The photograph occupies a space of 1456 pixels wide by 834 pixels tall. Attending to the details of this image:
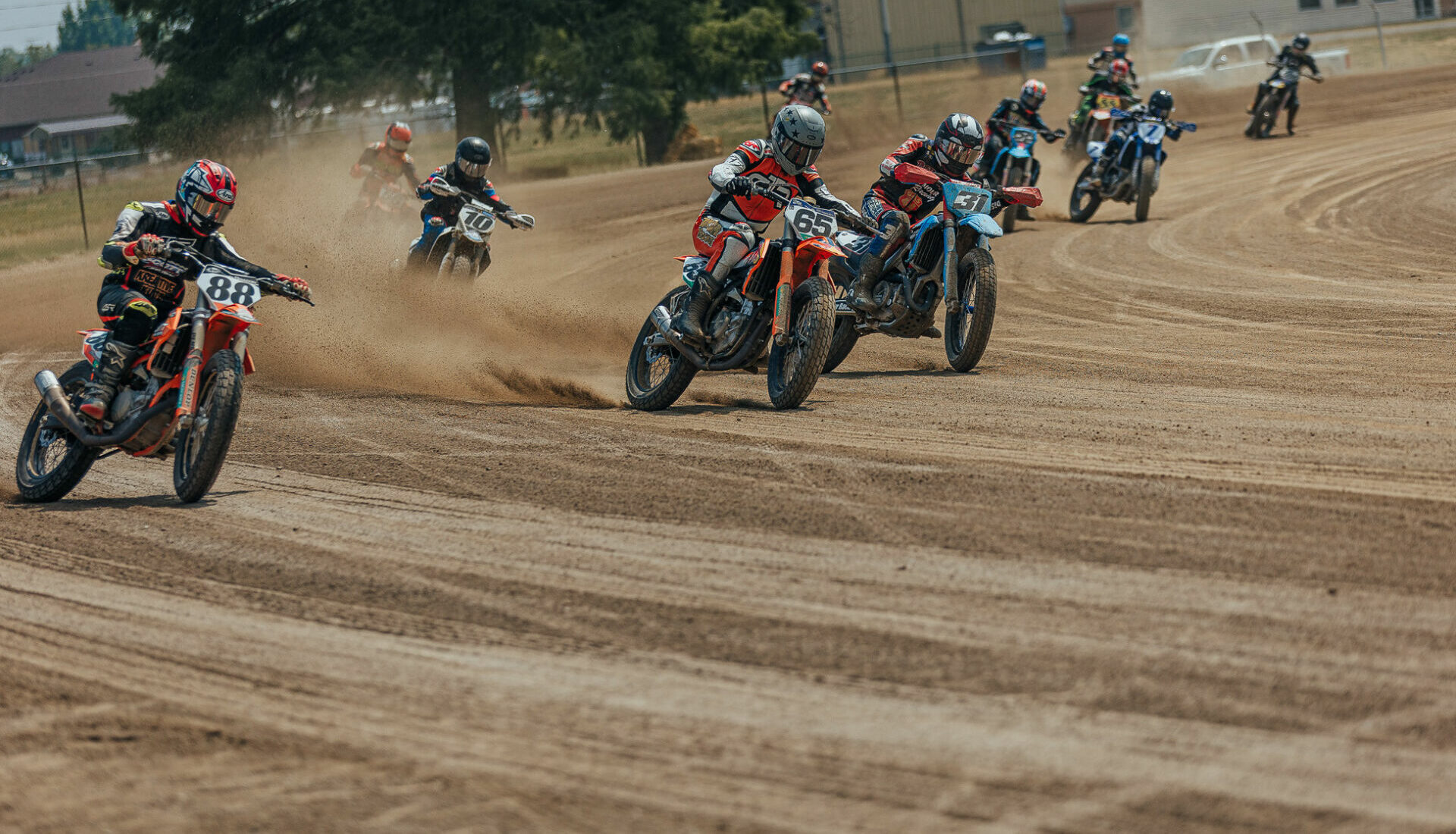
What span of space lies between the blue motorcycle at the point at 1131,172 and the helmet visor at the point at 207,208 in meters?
13.9

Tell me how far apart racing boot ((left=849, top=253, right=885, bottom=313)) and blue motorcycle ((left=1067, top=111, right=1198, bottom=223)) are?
9491 mm

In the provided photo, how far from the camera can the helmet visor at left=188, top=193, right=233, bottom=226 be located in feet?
25.9

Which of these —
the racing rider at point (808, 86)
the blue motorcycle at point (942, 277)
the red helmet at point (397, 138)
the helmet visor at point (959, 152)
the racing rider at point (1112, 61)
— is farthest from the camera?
the racing rider at point (808, 86)

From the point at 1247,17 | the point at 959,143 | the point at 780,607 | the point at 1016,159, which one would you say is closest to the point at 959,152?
the point at 959,143

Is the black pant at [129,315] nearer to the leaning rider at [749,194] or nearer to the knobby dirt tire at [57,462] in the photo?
the knobby dirt tire at [57,462]

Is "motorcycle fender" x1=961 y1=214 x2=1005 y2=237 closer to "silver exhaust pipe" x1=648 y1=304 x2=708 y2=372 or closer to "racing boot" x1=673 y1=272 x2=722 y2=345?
"racing boot" x1=673 y1=272 x2=722 y2=345

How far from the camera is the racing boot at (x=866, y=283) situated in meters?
10.7

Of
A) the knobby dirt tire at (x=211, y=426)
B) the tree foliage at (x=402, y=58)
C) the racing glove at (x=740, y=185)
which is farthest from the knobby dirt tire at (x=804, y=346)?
the tree foliage at (x=402, y=58)

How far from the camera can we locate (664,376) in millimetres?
9734

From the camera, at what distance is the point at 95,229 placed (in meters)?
26.8

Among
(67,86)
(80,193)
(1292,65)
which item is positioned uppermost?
(67,86)

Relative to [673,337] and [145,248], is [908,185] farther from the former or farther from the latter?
[145,248]

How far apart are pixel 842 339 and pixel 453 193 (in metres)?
4.87

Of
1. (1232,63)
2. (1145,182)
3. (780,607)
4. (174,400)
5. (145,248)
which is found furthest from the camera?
(1232,63)
